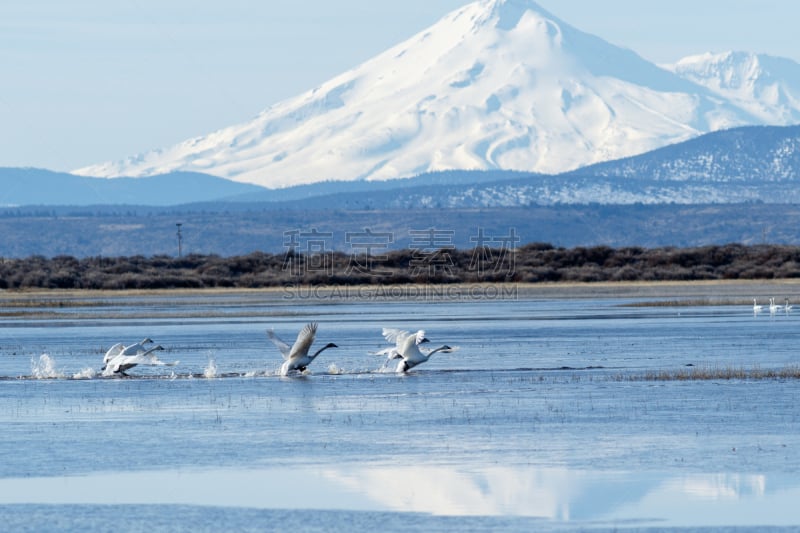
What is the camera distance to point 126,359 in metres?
30.2

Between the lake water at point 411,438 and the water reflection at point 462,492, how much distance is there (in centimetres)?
4

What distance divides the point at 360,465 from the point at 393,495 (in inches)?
77.1

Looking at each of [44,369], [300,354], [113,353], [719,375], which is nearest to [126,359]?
[113,353]

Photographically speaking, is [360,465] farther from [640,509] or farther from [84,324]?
[84,324]

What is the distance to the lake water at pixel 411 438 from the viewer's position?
15938 millimetres

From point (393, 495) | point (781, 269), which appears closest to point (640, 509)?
point (393, 495)

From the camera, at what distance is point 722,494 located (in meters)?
16.4

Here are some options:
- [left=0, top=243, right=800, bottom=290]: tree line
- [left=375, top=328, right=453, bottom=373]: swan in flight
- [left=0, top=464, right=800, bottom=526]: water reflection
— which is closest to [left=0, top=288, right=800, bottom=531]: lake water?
[left=0, top=464, right=800, bottom=526]: water reflection

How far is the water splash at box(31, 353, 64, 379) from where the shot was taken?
30.5 meters

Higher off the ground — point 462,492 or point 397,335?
point 397,335

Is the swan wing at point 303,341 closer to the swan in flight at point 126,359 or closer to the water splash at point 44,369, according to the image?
the swan in flight at point 126,359

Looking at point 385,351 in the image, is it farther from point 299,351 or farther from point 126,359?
point 126,359

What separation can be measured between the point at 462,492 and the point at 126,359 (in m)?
14.6

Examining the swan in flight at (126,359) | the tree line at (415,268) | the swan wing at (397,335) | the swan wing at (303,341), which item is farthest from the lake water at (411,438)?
the tree line at (415,268)
